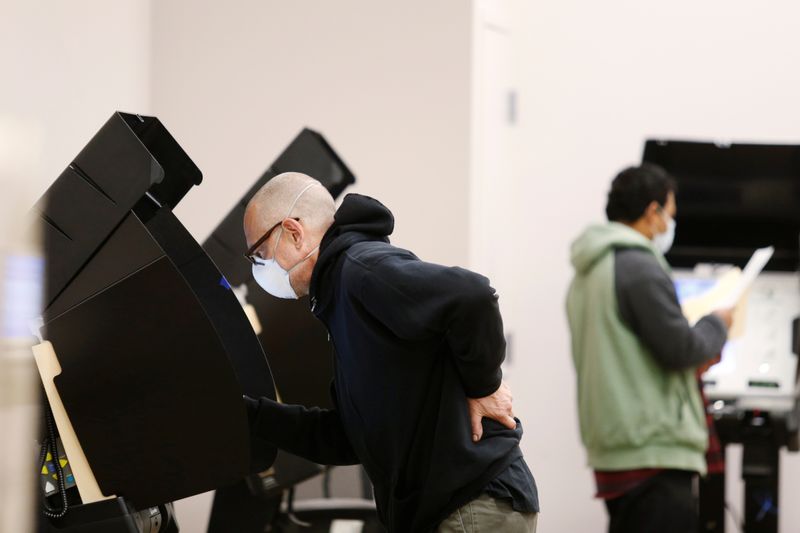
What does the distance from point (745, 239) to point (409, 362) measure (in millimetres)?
2512

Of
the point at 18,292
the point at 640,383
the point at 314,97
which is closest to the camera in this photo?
the point at 18,292

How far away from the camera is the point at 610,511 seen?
310 cm

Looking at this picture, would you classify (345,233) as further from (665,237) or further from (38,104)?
(665,237)

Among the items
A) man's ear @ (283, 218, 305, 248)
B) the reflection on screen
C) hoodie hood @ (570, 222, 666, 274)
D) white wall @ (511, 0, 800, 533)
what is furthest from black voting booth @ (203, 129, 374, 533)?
white wall @ (511, 0, 800, 533)

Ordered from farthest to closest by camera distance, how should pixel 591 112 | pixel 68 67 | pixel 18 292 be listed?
1. pixel 591 112
2. pixel 68 67
3. pixel 18 292

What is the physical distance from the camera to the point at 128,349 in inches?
62.9

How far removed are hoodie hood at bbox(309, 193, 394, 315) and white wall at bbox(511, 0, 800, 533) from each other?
2.76 meters

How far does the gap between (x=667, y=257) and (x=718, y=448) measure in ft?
2.70

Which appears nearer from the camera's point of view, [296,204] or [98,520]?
[98,520]

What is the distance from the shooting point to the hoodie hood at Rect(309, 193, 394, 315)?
5.72 ft

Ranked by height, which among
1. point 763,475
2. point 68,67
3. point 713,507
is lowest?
point 713,507

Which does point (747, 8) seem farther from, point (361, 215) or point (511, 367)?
point (361, 215)

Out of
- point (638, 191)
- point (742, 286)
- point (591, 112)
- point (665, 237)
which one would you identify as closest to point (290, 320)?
point (638, 191)

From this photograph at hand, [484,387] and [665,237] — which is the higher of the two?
[665,237]
